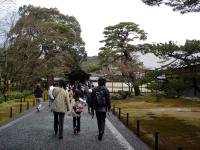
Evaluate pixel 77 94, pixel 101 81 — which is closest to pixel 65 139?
pixel 77 94

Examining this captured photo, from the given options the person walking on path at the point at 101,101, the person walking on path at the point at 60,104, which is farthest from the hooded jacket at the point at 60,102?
the person walking on path at the point at 101,101

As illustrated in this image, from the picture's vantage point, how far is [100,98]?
12906 mm

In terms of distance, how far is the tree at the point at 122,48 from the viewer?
157ft

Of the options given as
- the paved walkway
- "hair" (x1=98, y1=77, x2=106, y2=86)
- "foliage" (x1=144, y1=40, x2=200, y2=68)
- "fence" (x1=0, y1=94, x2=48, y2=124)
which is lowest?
the paved walkway

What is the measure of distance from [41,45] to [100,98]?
39.7m

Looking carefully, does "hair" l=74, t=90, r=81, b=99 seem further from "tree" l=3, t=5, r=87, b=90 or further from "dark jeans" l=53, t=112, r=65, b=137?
"tree" l=3, t=5, r=87, b=90

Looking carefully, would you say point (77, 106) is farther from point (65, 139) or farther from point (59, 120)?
point (65, 139)

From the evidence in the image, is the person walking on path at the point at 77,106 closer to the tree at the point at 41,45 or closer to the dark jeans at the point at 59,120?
the dark jeans at the point at 59,120

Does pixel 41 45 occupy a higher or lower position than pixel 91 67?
higher

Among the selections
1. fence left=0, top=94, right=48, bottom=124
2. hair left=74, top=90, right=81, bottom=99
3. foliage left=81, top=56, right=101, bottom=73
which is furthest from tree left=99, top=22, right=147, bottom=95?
hair left=74, top=90, right=81, bottom=99

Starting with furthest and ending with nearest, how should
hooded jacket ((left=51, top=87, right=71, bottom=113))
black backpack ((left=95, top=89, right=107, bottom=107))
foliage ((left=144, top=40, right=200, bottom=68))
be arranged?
foliage ((left=144, top=40, right=200, bottom=68)) → hooded jacket ((left=51, top=87, right=71, bottom=113)) → black backpack ((left=95, top=89, right=107, bottom=107))

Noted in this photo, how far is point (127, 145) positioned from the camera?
1233 cm

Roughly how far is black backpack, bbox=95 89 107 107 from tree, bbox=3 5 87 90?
91.7ft

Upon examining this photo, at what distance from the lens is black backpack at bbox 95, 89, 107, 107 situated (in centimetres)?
1283
